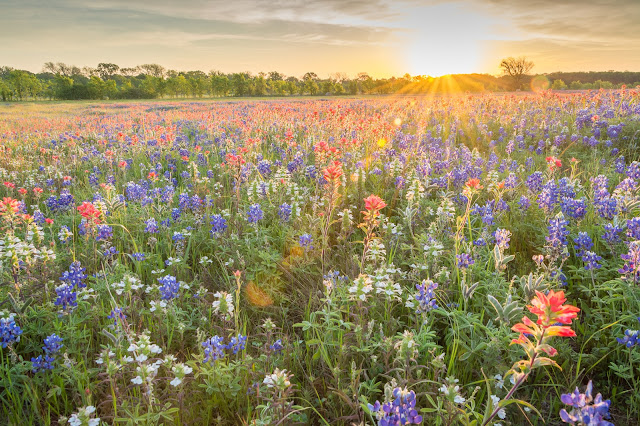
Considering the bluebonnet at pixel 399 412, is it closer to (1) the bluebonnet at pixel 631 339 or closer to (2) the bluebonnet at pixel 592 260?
(1) the bluebonnet at pixel 631 339

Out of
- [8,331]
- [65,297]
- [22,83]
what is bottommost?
[8,331]

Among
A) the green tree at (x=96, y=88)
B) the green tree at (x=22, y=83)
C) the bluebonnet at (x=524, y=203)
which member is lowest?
the bluebonnet at (x=524, y=203)

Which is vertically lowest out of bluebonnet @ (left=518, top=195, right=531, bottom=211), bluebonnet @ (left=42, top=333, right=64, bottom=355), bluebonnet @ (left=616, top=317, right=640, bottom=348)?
bluebonnet @ (left=42, top=333, right=64, bottom=355)

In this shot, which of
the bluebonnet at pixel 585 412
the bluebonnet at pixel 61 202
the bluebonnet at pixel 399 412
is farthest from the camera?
the bluebonnet at pixel 61 202

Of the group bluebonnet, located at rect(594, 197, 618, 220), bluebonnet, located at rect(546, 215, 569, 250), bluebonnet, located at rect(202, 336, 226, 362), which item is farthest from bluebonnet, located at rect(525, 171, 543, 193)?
bluebonnet, located at rect(202, 336, 226, 362)

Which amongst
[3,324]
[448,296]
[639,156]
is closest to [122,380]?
[3,324]

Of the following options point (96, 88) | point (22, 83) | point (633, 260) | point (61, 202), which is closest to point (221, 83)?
point (96, 88)

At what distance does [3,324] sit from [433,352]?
3.11 m

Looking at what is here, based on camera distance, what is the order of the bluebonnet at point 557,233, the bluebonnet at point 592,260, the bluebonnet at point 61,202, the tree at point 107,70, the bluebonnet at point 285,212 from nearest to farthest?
the bluebonnet at point 592,260
the bluebonnet at point 557,233
the bluebonnet at point 285,212
the bluebonnet at point 61,202
the tree at point 107,70

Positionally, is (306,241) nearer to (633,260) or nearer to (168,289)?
(168,289)

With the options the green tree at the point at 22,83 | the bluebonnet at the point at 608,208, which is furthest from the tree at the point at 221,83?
the bluebonnet at the point at 608,208

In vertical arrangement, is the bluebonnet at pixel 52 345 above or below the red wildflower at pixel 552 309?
below

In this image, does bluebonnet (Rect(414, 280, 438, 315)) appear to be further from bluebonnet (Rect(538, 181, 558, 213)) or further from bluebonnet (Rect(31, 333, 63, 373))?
bluebonnet (Rect(31, 333, 63, 373))

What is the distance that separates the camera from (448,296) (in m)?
3.26
